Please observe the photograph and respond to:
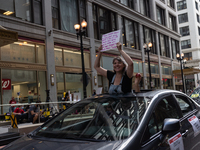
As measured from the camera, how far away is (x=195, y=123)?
3.52 metres

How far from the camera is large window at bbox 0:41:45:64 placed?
15.5 m

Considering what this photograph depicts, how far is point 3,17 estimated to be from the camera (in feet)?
49.8

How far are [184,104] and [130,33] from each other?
90.2 ft

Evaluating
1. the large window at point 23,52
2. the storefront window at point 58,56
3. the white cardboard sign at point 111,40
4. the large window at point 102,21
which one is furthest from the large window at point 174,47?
the white cardboard sign at point 111,40

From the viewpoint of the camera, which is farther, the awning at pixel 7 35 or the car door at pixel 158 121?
the awning at pixel 7 35

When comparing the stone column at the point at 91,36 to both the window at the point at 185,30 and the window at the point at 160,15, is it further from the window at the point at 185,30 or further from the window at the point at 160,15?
the window at the point at 185,30

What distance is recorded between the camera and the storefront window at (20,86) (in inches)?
601

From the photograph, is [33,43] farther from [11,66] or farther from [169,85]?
[169,85]

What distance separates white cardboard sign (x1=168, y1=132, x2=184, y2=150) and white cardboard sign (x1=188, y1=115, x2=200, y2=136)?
0.62 m

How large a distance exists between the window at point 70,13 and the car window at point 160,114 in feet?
60.6

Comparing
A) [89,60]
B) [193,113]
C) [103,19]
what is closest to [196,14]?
[103,19]

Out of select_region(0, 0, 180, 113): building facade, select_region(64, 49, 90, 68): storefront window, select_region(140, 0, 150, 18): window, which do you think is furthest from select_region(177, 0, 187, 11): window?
select_region(64, 49, 90, 68): storefront window

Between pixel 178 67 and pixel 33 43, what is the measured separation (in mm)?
35361

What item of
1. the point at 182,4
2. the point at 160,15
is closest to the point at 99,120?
the point at 160,15
